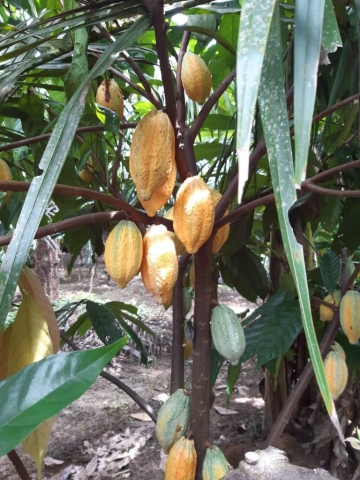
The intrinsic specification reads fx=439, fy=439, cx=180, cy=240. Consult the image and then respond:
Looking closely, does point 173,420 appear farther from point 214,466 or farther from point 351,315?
point 351,315

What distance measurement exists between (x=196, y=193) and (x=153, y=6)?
0.21 m

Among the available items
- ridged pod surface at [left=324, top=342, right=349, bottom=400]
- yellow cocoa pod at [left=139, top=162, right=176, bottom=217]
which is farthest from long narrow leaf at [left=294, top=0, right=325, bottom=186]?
ridged pod surface at [left=324, top=342, right=349, bottom=400]

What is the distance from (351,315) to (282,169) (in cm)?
58

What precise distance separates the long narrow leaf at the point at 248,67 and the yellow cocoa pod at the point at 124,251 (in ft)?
1.08

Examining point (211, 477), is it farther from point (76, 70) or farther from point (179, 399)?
point (76, 70)

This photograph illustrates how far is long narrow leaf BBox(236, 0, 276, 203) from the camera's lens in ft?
0.75

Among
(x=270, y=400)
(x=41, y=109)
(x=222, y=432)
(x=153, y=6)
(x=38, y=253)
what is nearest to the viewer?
(x=153, y=6)

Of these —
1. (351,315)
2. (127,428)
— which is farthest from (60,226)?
(127,428)

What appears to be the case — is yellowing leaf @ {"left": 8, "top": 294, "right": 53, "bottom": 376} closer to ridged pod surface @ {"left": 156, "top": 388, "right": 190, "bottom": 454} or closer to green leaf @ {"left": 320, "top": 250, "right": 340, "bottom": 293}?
ridged pod surface @ {"left": 156, "top": 388, "right": 190, "bottom": 454}

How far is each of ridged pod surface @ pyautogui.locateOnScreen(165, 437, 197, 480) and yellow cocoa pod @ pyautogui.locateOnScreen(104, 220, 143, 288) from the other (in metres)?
0.27

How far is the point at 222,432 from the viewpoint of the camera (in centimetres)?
173

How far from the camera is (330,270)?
0.90 m

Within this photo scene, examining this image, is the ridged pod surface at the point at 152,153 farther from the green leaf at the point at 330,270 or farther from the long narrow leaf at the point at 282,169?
the green leaf at the point at 330,270

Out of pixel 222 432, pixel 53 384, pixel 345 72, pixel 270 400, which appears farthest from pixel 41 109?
pixel 222 432
